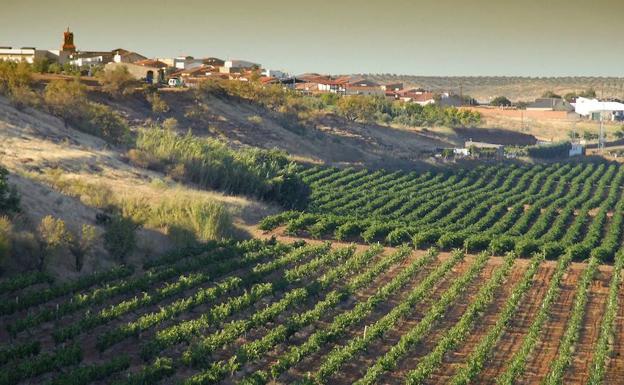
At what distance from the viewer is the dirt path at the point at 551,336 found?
22219mm

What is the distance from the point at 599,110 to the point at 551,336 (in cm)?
11345

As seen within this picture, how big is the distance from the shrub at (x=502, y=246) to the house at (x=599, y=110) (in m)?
97.8

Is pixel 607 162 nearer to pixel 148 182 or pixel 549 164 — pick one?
pixel 549 164

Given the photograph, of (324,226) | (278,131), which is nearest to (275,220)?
(324,226)

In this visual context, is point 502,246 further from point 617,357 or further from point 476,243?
point 617,357

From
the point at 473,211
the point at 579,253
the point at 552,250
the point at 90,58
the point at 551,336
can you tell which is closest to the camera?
the point at 551,336

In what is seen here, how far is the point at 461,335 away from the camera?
2392cm

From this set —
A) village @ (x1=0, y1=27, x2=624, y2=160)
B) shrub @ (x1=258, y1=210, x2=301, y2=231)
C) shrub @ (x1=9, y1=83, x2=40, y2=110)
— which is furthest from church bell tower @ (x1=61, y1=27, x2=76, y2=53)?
shrub @ (x1=258, y1=210, x2=301, y2=231)

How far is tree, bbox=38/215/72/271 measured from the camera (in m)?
26.5

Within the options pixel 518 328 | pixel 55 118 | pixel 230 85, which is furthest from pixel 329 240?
pixel 230 85

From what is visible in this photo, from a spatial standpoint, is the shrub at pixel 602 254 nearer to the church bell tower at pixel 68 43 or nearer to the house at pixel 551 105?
the church bell tower at pixel 68 43

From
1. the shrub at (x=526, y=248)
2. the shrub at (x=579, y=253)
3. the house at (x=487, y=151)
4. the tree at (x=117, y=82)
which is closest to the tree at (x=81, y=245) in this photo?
the shrub at (x=526, y=248)

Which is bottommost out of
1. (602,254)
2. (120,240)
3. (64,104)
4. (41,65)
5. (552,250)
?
(602,254)

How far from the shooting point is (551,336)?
25.4 metres
